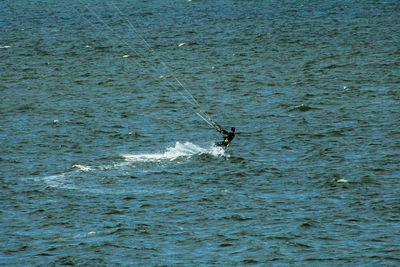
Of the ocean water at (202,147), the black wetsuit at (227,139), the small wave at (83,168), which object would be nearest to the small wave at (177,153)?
the ocean water at (202,147)

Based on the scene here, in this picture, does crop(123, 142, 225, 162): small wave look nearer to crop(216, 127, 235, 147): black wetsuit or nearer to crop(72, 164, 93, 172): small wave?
crop(216, 127, 235, 147): black wetsuit

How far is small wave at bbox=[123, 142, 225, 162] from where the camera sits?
5296 cm

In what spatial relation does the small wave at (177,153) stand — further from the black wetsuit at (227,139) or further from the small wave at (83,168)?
the small wave at (83,168)

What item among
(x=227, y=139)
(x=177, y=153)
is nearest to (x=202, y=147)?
(x=177, y=153)

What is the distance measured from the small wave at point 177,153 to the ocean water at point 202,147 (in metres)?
0.13

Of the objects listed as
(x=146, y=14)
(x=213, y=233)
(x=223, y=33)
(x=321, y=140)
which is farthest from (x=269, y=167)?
(x=146, y=14)

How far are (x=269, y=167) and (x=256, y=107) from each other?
1644 cm

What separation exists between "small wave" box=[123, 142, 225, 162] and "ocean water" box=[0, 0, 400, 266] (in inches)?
5.3

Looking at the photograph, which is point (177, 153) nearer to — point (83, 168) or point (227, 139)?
point (227, 139)

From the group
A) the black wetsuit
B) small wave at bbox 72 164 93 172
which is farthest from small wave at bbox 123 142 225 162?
small wave at bbox 72 164 93 172

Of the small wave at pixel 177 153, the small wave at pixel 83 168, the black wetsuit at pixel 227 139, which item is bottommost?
the small wave at pixel 83 168

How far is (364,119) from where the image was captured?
61156 mm

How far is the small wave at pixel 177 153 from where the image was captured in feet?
174

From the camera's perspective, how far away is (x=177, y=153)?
178 ft
